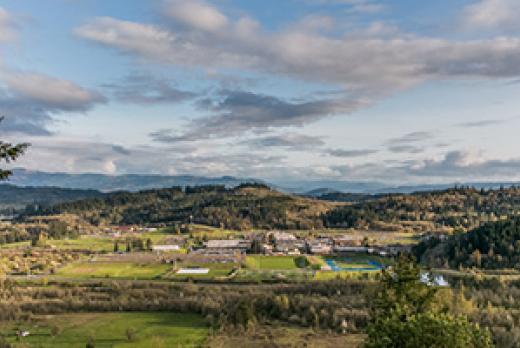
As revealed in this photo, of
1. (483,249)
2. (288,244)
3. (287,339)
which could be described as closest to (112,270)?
(288,244)

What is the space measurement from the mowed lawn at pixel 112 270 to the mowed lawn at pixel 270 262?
15.5 m

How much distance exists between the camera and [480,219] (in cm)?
12825

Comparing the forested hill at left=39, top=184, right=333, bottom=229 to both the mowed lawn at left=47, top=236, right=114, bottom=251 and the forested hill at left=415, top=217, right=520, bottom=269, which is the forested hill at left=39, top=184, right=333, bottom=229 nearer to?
the mowed lawn at left=47, top=236, right=114, bottom=251

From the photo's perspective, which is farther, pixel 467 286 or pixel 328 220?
pixel 328 220

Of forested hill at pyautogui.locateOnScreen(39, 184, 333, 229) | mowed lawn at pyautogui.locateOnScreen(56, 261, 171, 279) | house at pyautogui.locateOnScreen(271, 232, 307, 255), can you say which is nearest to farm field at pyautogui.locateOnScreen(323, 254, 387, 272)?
house at pyautogui.locateOnScreen(271, 232, 307, 255)

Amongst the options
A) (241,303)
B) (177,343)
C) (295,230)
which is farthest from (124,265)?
(295,230)

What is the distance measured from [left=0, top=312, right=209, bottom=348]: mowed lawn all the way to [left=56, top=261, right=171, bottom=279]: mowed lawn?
27799 mm

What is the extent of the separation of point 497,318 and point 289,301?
58.5 feet

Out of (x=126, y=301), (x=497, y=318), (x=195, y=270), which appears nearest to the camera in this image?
(x=497, y=318)

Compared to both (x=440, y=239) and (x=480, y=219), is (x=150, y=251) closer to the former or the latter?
(x=440, y=239)

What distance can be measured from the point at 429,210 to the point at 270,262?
95.9 m

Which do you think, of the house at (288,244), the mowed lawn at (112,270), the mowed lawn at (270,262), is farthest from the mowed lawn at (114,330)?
the house at (288,244)

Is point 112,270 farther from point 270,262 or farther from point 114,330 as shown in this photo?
point 114,330

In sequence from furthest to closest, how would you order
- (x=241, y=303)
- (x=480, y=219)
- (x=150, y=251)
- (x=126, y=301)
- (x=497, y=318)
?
1. (x=480, y=219)
2. (x=150, y=251)
3. (x=126, y=301)
4. (x=241, y=303)
5. (x=497, y=318)
